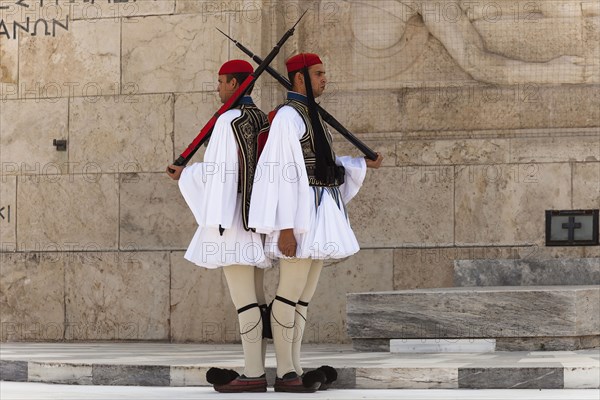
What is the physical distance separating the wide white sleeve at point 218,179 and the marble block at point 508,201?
3.61 metres

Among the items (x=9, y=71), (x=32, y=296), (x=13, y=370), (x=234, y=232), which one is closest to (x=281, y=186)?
(x=234, y=232)

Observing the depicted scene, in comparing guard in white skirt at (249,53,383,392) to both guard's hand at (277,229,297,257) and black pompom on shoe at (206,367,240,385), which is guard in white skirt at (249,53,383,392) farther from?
black pompom on shoe at (206,367,240,385)

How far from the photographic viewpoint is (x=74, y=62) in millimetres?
11891

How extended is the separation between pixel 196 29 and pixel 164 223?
62.9 inches

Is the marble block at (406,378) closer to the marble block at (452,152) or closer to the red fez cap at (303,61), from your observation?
the red fez cap at (303,61)

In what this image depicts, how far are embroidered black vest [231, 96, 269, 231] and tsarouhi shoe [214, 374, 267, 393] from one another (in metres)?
0.83

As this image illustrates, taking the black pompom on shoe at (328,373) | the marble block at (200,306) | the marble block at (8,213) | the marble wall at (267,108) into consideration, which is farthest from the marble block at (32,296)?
the black pompom on shoe at (328,373)

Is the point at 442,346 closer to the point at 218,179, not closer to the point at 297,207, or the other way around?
the point at 297,207

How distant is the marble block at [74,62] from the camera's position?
38.7 feet

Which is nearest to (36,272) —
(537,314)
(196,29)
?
(196,29)

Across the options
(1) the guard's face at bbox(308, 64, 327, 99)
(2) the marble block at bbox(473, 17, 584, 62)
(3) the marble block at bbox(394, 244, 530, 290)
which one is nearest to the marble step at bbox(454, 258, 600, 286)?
(3) the marble block at bbox(394, 244, 530, 290)

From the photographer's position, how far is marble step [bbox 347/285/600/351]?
9.24m

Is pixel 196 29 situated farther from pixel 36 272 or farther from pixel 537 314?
pixel 537 314

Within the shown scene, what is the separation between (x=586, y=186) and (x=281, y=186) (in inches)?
162
